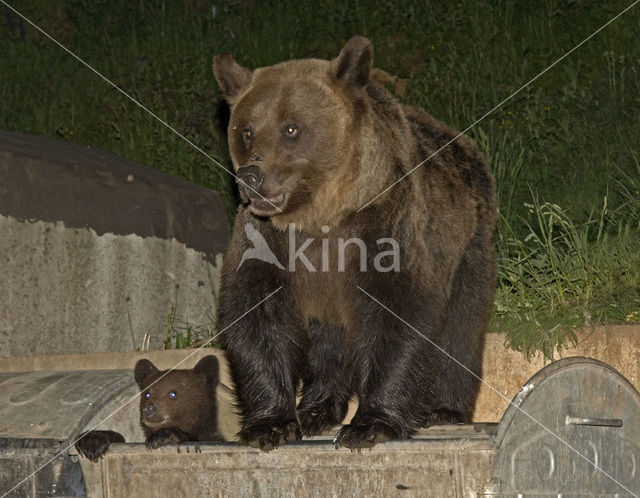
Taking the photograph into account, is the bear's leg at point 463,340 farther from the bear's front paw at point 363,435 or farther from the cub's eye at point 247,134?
the cub's eye at point 247,134

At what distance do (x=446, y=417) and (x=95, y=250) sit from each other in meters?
3.19

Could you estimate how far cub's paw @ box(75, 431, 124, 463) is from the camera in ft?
13.7

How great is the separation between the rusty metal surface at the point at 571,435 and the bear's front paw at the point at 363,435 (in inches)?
26.0

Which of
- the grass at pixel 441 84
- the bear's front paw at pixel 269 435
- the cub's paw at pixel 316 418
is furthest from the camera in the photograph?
the grass at pixel 441 84

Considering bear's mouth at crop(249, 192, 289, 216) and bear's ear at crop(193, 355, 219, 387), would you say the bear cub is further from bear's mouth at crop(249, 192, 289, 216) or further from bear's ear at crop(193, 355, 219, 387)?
bear's mouth at crop(249, 192, 289, 216)

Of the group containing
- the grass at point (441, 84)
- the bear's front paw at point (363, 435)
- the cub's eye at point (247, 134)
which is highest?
the grass at point (441, 84)

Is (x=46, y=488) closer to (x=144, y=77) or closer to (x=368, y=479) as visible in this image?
(x=368, y=479)

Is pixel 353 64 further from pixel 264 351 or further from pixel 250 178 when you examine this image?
pixel 264 351

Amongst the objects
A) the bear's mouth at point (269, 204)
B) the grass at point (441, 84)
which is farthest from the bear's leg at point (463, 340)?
the bear's mouth at point (269, 204)

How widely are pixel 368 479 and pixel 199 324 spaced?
4.37 meters

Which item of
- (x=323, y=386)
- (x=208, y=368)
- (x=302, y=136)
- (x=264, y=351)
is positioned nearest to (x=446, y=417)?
(x=323, y=386)

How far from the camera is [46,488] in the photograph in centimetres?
427

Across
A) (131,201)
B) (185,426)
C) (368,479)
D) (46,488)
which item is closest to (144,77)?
(131,201)

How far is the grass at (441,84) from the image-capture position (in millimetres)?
7473
